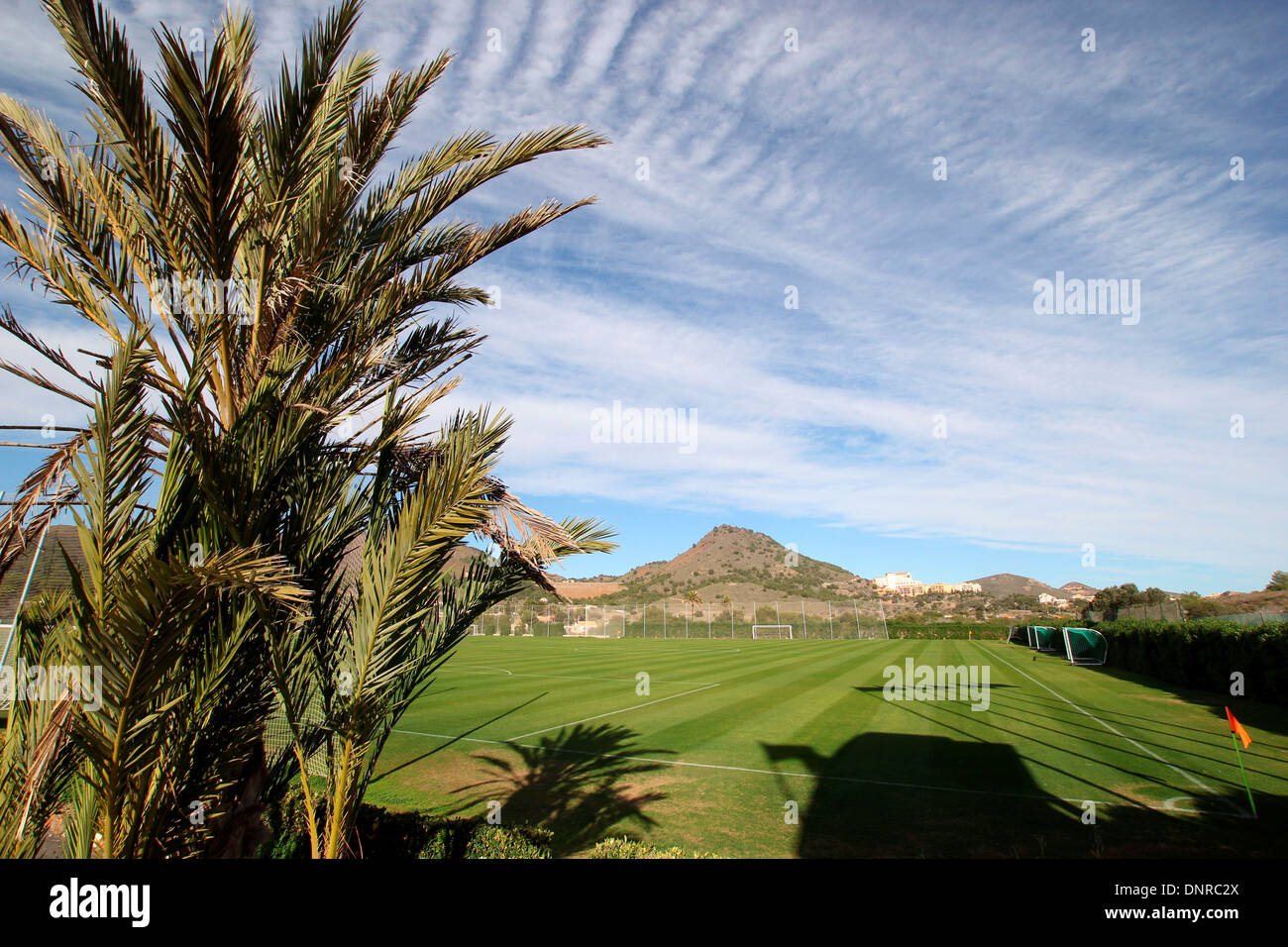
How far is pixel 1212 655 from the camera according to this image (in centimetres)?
1927

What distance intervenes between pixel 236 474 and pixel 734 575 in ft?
381

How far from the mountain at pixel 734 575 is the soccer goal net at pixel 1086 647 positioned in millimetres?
59588

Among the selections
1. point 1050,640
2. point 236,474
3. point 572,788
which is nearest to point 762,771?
point 572,788

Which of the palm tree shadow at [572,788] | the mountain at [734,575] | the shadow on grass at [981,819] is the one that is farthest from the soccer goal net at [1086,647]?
the mountain at [734,575]

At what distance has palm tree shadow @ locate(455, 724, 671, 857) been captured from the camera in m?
7.92

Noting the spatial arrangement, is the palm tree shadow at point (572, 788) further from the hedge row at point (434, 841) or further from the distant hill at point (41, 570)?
the distant hill at point (41, 570)

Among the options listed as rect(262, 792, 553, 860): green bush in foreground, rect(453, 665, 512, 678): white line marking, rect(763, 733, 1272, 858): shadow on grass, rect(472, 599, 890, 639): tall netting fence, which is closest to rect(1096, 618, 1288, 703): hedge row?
rect(763, 733, 1272, 858): shadow on grass

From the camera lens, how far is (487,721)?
1491 cm

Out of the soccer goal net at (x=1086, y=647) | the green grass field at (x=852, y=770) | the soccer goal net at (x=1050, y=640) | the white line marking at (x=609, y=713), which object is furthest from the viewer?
the soccer goal net at (x=1050, y=640)

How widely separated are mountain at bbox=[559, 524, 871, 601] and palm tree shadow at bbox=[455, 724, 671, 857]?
8308 centimetres

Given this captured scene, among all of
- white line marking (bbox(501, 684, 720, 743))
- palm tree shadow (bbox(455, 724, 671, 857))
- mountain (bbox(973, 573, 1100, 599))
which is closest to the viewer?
palm tree shadow (bbox(455, 724, 671, 857))

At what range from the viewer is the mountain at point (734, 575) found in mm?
102125

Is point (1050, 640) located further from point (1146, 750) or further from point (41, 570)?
point (41, 570)

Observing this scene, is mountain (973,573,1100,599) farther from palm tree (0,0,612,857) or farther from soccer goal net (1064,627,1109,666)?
palm tree (0,0,612,857)
